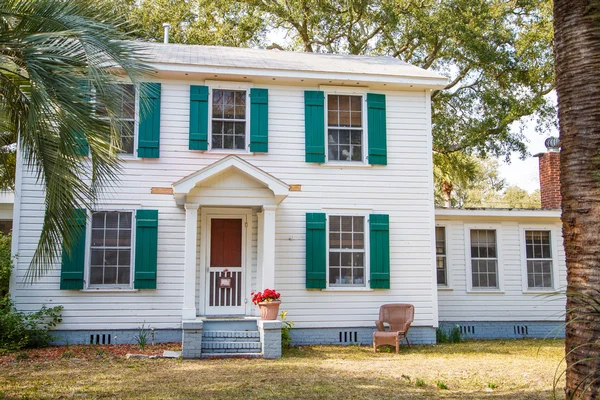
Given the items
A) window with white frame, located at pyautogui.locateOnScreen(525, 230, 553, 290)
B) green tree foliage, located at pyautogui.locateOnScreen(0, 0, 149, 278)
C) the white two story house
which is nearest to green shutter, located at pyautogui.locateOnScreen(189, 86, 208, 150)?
the white two story house

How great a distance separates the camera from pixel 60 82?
612 cm

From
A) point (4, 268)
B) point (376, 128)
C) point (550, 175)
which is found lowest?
point (4, 268)

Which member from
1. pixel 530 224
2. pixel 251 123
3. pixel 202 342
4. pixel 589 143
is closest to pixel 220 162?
pixel 251 123

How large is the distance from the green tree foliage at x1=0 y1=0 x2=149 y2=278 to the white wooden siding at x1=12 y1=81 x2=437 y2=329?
14.1 feet

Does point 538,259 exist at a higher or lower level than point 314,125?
lower

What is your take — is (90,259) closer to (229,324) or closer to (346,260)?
(229,324)

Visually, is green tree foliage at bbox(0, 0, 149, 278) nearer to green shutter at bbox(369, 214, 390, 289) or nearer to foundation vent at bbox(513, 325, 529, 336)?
green shutter at bbox(369, 214, 390, 289)

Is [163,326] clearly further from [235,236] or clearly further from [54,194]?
[54,194]

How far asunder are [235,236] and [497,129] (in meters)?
10.9

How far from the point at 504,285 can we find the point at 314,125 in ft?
19.5

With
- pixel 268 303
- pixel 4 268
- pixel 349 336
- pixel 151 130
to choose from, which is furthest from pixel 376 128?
pixel 4 268

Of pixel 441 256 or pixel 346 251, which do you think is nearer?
pixel 346 251

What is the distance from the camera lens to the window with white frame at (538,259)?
1388 centimetres

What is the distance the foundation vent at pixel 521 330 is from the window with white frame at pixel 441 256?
1.97 meters
